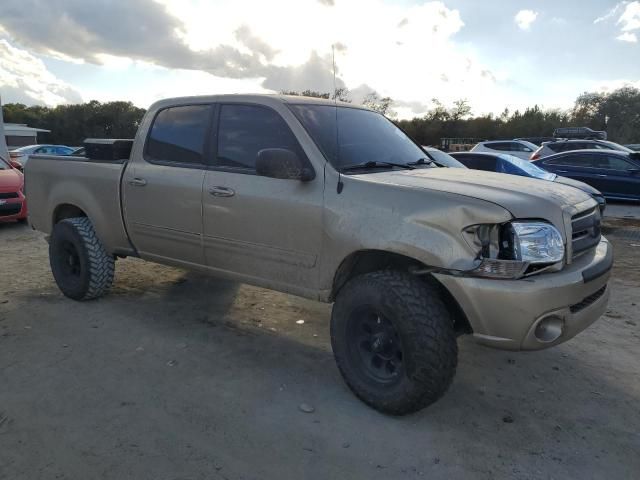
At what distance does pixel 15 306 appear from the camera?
4.93m

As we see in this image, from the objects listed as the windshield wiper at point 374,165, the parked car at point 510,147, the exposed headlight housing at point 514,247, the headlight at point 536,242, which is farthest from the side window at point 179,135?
the parked car at point 510,147

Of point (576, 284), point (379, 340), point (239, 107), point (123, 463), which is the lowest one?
point (123, 463)

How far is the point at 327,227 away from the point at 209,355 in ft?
4.72

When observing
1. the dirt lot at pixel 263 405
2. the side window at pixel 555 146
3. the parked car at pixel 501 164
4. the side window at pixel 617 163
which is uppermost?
the side window at pixel 555 146

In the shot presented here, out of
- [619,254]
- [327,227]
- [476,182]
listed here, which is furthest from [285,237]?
[619,254]

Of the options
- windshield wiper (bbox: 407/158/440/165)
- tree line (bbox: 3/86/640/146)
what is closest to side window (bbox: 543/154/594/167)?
windshield wiper (bbox: 407/158/440/165)

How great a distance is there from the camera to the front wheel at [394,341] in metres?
2.88

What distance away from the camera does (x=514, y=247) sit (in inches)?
109

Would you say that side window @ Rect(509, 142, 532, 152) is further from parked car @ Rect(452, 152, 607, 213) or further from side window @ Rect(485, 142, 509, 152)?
parked car @ Rect(452, 152, 607, 213)

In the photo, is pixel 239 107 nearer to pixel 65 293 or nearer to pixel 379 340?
pixel 379 340

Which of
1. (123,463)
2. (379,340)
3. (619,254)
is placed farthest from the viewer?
(619,254)

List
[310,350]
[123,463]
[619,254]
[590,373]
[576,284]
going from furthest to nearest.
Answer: [619,254] → [310,350] → [590,373] → [576,284] → [123,463]

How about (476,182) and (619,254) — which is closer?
(476,182)

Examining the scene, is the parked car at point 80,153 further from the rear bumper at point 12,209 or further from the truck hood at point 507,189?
the truck hood at point 507,189
